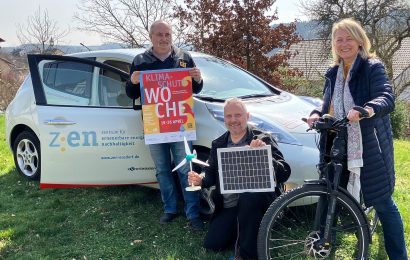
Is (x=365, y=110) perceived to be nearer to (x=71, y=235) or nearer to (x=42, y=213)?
(x=71, y=235)

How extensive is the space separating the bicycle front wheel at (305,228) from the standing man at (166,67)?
102cm

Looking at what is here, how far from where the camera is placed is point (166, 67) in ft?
13.3

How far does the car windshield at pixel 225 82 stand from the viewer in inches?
174

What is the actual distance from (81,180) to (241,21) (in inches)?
311

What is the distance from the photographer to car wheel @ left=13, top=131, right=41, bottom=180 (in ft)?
18.0

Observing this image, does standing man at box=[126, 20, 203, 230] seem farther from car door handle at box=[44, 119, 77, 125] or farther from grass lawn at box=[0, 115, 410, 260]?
car door handle at box=[44, 119, 77, 125]

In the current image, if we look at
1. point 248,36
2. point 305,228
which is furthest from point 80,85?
point 248,36

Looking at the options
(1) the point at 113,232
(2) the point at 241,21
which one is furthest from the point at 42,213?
(2) the point at 241,21

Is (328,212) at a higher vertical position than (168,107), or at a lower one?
lower

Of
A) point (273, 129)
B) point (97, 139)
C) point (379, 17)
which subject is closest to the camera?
point (273, 129)

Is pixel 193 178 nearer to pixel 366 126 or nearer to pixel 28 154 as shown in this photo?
pixel 366 126

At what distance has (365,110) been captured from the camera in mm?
2637

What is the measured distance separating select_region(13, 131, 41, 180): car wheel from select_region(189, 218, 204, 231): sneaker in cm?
249

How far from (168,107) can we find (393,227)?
2119 millimetres
